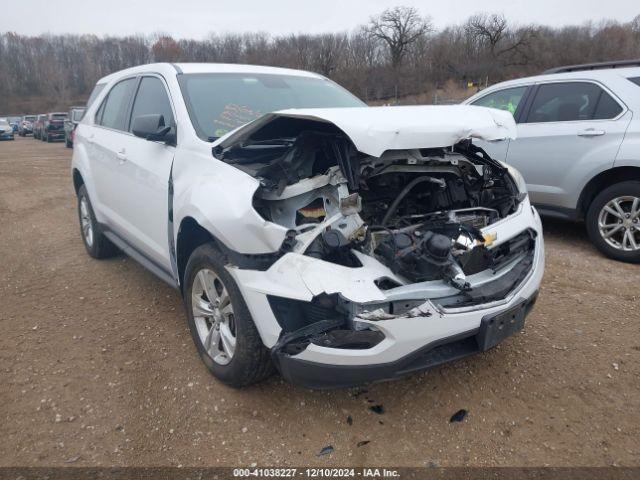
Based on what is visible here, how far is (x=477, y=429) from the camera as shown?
95.9 inches

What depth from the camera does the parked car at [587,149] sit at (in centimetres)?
454

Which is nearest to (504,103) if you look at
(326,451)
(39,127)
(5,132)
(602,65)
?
(602,65)

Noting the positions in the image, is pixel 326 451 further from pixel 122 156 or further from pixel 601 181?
pixel 601 181

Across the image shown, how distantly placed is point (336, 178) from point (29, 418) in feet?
6.89

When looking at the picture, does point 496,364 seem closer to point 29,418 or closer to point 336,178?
point 336,178

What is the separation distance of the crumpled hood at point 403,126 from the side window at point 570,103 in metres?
2.60

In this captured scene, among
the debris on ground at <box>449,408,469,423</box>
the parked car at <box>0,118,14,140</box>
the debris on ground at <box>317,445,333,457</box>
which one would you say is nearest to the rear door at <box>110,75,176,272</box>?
the debris on ground at <box>317,445,333,457</box>

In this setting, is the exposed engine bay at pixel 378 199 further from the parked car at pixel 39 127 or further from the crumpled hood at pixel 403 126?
the parked car at pixel 39 127

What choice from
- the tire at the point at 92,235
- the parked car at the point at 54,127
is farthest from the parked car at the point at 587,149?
the parked car at the point at 54,127

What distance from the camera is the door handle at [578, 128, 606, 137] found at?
467cm

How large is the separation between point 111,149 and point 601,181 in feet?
15.2

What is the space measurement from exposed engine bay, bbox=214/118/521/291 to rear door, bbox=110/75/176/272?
65 centimetres

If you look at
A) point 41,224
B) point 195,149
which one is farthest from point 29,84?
point 195,149

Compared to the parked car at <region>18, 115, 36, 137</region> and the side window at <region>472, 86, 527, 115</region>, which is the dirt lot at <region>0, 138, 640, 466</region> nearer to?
the side window at <region>472, 86, 527, 115</region>
